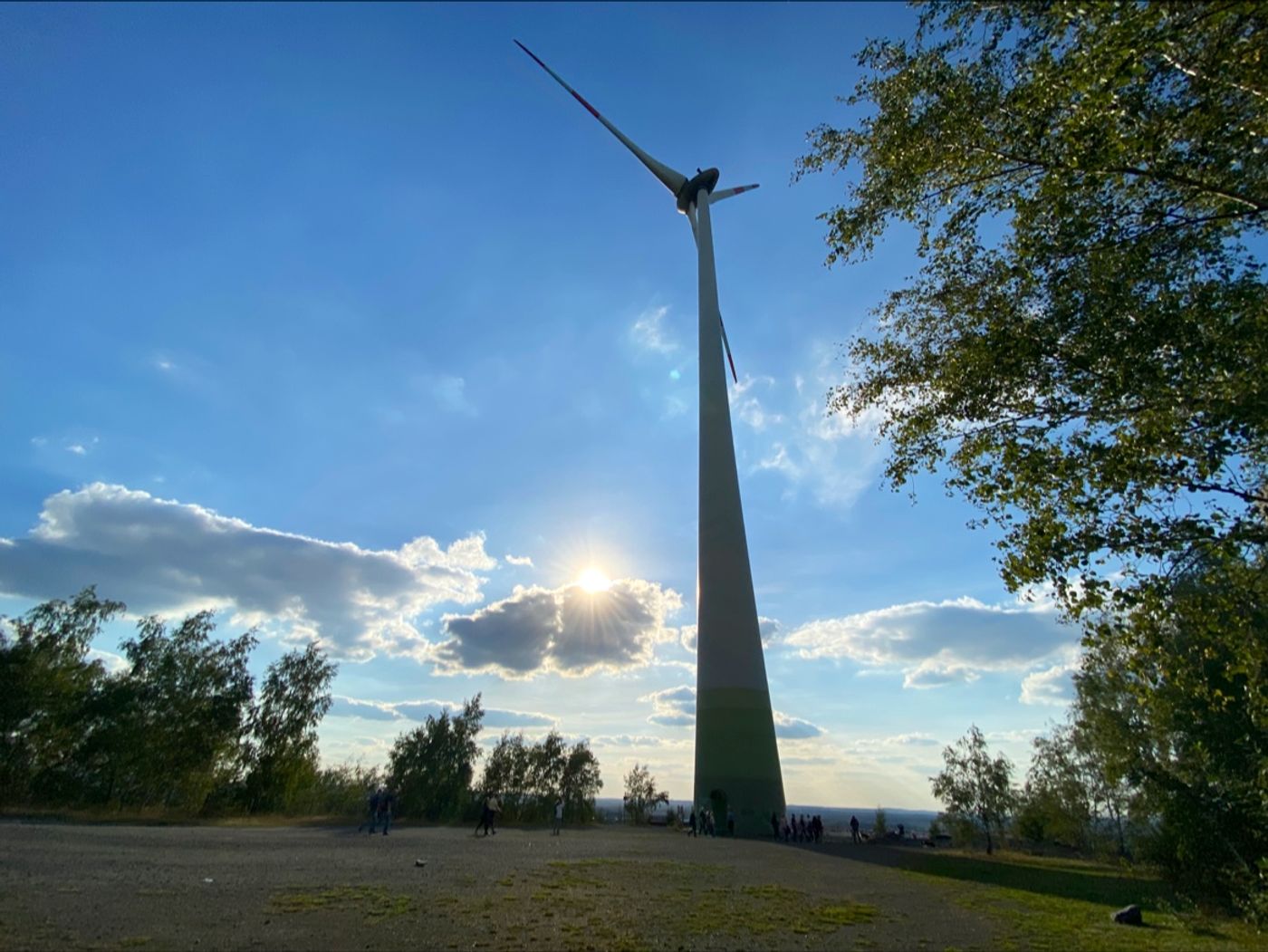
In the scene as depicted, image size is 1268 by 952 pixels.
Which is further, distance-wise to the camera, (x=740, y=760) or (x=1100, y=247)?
(x=740, y=760)

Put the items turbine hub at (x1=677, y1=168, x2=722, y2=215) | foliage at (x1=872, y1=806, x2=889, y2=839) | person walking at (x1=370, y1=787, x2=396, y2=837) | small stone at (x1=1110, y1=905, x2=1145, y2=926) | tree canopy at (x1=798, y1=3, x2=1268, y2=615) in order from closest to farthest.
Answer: tree canopy at (x1=798, y1=3, x2=1268, y2=615) < small stone at (x1=1110, y1=905, x2=1145, y2=926) < person walking at (x1=370, y1=787, x2=396, y2=837) < foliage at (x1=872, y1=806, x2=889, y2=839) < turbine hub at (x1=677, y1=168, x2=722, y2=215)

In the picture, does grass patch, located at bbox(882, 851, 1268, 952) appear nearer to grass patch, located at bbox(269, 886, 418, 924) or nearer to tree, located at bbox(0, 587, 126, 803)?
grass patch, located at bbox(269, 886, 418, 924)

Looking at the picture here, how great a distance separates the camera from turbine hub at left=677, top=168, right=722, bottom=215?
49.9 m

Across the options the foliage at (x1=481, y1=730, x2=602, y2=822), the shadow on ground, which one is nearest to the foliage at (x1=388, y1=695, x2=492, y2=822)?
the foliage at (x1=481, y1=730, x2=602, y2=822)

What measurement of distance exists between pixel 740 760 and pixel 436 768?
18204 mm

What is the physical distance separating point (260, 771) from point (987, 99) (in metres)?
49.1

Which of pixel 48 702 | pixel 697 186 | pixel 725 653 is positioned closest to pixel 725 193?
pixel 697 186

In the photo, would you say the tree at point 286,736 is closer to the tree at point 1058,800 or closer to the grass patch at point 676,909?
the grass patch at point 676,909

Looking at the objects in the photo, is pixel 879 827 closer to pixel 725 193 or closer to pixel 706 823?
pixel 706 823

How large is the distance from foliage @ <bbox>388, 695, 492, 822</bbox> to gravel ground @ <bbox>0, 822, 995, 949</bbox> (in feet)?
61.8

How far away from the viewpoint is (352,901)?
31.9 feet

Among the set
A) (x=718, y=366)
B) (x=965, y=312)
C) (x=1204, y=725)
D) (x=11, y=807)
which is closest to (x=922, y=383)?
(x=965, y=312)

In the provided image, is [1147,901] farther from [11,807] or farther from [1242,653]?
[11,807]

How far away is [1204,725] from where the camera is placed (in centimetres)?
1630
